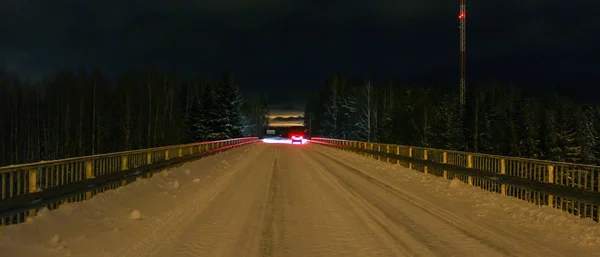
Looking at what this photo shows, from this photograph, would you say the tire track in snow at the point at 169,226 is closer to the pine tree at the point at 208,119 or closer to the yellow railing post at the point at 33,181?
the yellow railing post at the point at 33,181

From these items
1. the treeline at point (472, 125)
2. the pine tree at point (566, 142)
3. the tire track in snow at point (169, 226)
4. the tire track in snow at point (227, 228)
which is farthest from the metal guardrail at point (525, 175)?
the pine tree at point (566, 142)

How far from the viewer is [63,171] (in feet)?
34.5

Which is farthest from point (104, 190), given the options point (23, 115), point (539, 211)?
point (23, 115)

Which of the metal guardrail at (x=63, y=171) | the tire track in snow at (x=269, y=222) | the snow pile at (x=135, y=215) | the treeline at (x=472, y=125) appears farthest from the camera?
the treeline at (x=472, y=125)

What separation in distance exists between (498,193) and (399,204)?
3537 mm

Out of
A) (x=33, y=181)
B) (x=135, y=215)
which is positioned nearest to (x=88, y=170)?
(x=135, y=215)

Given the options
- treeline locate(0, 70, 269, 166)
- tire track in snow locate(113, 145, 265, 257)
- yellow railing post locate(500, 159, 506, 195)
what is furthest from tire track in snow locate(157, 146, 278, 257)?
treeline locate(0, 70, 269, 166)

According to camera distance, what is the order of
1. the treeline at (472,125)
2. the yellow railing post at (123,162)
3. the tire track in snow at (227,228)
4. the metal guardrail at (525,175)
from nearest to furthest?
the tire track in snow at (227,228) < the metal guardrail at (525,175) < the yellow railing post at (123,162) < the treeline at (472,125)

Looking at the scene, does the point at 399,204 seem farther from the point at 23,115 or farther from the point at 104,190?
the point at 23,115

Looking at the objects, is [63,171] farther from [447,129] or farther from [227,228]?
[447,129]

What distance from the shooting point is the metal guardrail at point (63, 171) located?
8488 millimetres

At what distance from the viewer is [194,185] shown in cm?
1655

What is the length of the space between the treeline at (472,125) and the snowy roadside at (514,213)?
23.0 metres

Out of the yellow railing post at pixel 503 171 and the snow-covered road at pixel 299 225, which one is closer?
the snow-covered road at pixel 299 225
